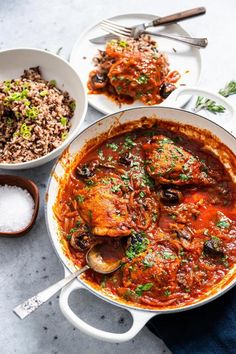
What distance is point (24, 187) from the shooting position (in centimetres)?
512

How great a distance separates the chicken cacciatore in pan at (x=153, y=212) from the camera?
4.48m

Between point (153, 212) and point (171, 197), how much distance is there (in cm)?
22

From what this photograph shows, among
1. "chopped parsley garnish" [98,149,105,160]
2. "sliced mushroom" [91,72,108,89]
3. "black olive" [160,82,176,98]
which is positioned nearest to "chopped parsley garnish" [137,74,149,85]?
"black olive" [160,82,176,98]

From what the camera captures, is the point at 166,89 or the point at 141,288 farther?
the point at 166,89

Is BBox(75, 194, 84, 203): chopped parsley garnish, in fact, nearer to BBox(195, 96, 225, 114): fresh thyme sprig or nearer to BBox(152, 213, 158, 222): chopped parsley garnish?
BBox(152, 213, 158, 222): chopped parsley garnish

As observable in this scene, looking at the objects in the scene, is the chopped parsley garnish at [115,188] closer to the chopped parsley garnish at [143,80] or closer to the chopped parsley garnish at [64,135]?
the chopped parsley garnish at [64,135]

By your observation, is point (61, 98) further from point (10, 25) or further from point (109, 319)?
point (109, 319)

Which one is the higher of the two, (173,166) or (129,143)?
(173,166)

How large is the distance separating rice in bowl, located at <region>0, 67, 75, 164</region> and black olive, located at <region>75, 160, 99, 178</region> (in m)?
0.35

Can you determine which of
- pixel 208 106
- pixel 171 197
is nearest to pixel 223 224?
pixel 171 197

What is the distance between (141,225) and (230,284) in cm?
97

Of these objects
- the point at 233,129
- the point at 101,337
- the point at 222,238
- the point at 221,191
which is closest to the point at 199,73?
the point at 233,129

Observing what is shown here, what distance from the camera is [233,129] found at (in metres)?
4.88

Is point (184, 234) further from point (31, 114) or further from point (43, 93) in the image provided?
point (43, 93)
